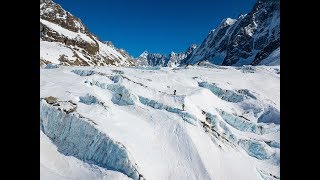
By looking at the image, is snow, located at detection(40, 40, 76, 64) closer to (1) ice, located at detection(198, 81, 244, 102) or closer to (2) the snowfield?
(2) the snowfield

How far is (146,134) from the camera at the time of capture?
31.6 meters

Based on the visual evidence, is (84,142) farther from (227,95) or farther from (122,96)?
(227,95)

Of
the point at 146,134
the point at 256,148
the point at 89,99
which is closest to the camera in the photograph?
the point at 146,134

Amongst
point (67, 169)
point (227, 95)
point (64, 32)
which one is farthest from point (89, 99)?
point (64, 32)

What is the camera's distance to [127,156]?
2662cm

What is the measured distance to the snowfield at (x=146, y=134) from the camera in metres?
27.2

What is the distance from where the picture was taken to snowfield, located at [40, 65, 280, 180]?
2725 centimetres

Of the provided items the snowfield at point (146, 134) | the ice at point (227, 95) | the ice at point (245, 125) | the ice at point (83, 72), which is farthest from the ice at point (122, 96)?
the ice at point (227, 95)

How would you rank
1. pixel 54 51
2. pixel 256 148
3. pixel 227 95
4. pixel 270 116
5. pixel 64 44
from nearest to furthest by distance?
pixel 256 148 < pixel 270 116 < pixel 227 95 < pixel 54 51 < pixel 64 44

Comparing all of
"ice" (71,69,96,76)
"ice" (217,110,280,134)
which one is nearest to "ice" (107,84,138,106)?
"ice" (217,110,280,134)
